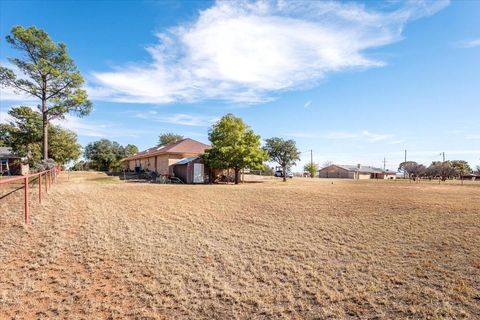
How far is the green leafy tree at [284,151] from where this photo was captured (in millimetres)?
60094

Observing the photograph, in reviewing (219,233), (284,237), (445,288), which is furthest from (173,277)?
(445,288)

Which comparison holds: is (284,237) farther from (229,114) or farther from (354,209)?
(229,114)

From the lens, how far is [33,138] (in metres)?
31.8

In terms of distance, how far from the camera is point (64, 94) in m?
25.2

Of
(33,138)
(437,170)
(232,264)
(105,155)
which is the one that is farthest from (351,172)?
(232,264)

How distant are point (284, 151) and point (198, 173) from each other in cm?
3040

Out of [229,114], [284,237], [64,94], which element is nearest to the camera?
[284,237]

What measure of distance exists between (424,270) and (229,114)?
91.5 ft

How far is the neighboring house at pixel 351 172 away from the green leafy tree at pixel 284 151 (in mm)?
31437

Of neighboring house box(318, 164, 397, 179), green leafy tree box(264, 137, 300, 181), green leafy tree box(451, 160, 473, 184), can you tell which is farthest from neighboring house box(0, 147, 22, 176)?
A: green leafy tree box(451, 160, 473, 184)

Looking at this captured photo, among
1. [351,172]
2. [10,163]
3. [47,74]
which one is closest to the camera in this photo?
[47,74]

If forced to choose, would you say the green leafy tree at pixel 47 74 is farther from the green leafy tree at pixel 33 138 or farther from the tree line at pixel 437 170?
the tree line at pixel 437 170

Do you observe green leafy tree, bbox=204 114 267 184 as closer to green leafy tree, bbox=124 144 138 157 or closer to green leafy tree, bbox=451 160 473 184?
green leafy tree, bbox=124 144 138 157

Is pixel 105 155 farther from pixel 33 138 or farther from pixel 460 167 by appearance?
pixel 460 167
